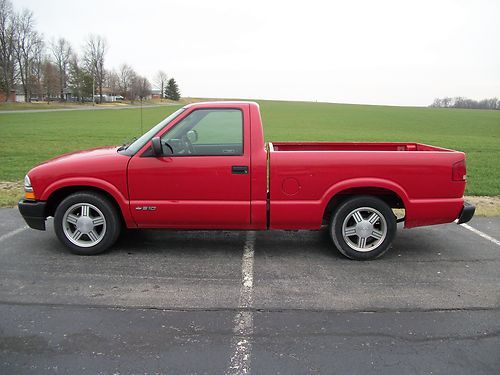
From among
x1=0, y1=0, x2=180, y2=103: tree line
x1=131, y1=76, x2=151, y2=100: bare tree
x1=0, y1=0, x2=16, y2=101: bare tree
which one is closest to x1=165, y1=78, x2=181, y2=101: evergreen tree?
x1=0, y1=0, x2=180, y2=103: tree line

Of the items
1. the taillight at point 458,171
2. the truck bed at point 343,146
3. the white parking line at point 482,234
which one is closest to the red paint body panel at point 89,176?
the truck bed at point 343,146

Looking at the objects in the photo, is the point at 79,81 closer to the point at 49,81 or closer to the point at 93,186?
the point at 49,81

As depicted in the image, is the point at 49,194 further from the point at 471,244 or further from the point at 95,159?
the point at 471,244

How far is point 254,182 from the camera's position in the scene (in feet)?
15.3

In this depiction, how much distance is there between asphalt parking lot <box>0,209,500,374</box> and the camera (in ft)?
9.70

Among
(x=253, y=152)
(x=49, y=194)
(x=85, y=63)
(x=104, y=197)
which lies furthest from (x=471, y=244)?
(x=85, y=63)

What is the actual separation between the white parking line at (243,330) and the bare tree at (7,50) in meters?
77.8

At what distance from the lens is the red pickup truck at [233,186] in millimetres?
4664

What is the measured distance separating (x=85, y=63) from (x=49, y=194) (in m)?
108

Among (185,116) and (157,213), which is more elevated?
(185,116)

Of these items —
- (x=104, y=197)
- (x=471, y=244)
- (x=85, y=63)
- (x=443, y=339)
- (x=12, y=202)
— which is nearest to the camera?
(x=443, y=339)

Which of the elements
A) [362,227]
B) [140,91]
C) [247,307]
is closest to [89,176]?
[247,307]

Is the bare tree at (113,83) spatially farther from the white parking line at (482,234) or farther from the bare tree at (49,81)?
the white parking line at (482,234)

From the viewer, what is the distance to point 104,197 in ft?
16.0
